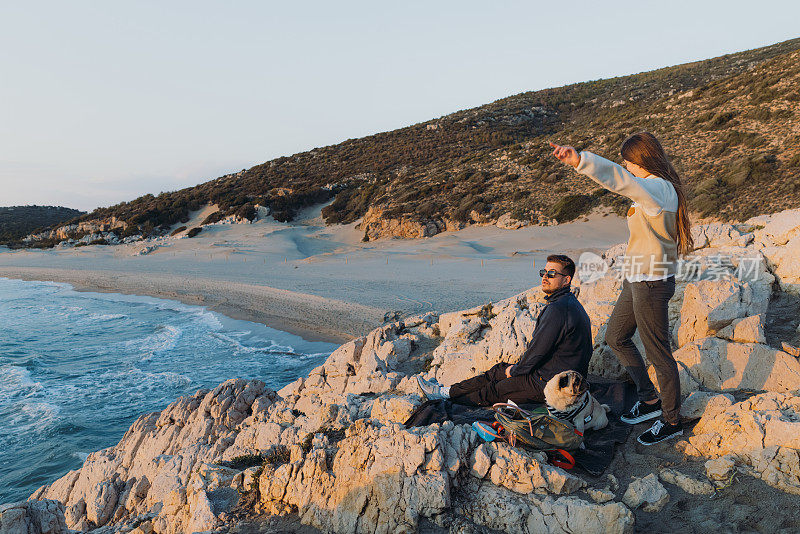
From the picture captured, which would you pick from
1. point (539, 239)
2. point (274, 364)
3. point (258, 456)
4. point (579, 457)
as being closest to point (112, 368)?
point (274, 364)

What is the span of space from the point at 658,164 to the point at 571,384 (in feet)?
5.66

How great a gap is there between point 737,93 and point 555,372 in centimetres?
3530

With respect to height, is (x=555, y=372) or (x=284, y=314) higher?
(x=555, y=372)

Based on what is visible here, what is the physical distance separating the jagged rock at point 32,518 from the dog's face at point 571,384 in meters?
4.55

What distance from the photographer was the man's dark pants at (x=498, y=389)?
13.2 ft

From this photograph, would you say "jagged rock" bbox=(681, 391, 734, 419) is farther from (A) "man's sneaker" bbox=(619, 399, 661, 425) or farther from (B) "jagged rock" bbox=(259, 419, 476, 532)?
(B) "jagged rock" bbox=(259, 419, 476, 532)

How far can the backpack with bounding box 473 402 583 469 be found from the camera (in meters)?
3.42

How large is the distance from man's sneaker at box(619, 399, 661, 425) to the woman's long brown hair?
1.40 metres

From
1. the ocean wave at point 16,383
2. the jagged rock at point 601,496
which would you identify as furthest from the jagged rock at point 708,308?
the ocean wave at point 16,383

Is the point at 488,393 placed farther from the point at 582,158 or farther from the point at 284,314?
the point at 284,314

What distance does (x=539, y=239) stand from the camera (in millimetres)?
24969

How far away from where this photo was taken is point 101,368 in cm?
1278

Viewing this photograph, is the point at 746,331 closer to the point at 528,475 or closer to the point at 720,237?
the point at 528,475

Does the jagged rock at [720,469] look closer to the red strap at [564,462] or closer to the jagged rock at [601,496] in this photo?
the jagged rock at [601,496]
